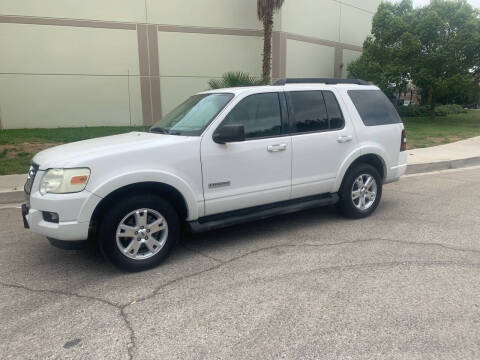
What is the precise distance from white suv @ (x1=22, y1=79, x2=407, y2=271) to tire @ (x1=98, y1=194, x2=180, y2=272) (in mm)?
10

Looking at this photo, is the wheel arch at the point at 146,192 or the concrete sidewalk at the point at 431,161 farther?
the concrete sidewalk at the point at 431,161

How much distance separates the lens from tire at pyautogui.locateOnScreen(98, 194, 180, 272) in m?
3.80

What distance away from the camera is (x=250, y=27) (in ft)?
60.5

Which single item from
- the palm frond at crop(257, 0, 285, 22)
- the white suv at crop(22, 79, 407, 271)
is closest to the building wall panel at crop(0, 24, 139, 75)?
the palm frond at crop(257, 0, 285, 22)

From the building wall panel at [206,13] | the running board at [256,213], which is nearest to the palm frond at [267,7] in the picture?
the building wall panel at [206,13]

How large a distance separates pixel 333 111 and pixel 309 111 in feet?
1.40

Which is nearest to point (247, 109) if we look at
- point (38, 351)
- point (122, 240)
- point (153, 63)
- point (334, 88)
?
point (334, 88)

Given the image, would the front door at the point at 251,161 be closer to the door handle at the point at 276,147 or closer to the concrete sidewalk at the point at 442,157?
the door handle at the point at 276,147

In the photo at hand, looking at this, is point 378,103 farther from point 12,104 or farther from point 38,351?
point 12,104

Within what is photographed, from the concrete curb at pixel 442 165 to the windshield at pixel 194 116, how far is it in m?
6.40

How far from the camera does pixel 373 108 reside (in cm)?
580

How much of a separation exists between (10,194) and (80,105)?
10.8 metres

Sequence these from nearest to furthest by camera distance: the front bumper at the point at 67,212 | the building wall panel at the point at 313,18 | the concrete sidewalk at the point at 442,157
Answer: the front bumper at the point at 67,212 < the concrete sidewalk at the point at 442,157 < the building wall panel at the point at 313,18

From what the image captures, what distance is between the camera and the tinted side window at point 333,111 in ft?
17.4
